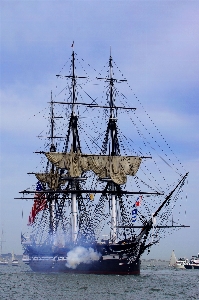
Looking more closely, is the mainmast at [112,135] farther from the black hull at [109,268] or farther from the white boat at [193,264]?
the white boat at [193,264]

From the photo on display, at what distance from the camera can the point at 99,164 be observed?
303 feet

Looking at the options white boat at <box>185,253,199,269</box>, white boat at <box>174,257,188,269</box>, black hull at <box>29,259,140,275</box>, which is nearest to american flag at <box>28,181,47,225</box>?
black hull at <box>29,259,140,275</box>

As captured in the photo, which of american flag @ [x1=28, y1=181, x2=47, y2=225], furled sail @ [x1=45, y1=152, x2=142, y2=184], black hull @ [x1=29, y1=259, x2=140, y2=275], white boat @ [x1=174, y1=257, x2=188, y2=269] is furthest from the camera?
white boat @ [x1=174, y1=257, x2=188, y2=269]

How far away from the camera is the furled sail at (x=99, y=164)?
301 ft

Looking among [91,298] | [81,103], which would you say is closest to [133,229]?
[81,103]

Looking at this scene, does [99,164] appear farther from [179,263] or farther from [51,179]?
[179,263]

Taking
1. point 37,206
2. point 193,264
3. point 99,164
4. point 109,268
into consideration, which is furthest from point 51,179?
point 193,264

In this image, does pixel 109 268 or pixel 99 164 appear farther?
→ pixel 99 164

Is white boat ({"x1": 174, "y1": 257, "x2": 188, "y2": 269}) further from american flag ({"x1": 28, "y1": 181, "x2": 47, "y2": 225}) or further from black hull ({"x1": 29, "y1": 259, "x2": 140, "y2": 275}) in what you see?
black hull ({"x1": 29, "y1": 259, "x2": 140, "y2": 275})

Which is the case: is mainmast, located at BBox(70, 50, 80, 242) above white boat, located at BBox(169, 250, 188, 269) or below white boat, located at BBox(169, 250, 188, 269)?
above

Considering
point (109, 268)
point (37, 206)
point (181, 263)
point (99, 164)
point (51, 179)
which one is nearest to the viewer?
point (109, 268)

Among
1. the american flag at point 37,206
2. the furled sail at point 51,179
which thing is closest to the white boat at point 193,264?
the furled sail at point 51,179

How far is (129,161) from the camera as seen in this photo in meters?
93.7

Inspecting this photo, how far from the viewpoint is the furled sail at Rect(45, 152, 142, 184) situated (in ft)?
301
